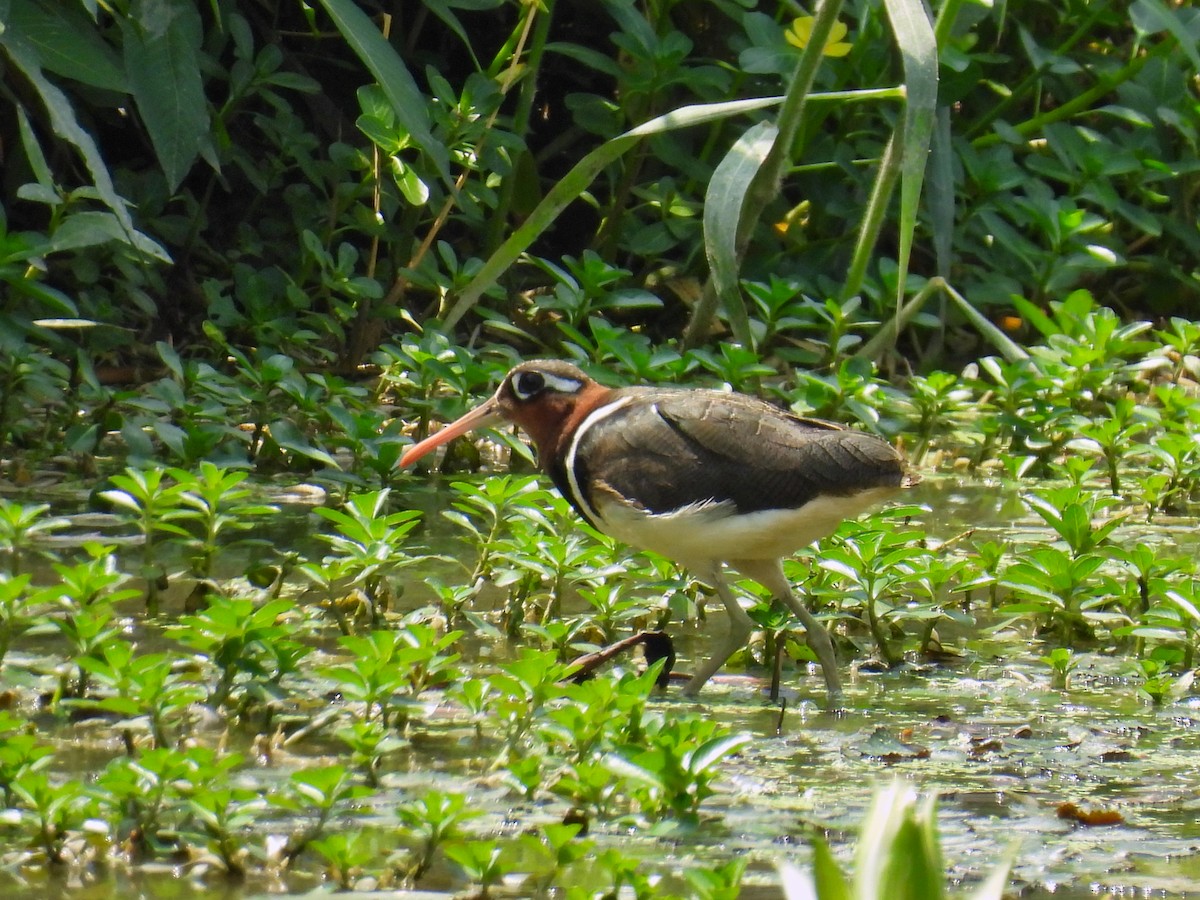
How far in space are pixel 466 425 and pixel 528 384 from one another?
359mm

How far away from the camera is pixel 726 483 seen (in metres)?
4.25

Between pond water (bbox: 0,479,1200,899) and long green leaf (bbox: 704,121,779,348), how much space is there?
1.27 m

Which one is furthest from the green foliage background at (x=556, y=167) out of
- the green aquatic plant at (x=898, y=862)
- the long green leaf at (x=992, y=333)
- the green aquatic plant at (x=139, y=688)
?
the green aquatic plant at (x=898, y=862)

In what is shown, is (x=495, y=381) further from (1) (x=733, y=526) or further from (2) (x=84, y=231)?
(1) (x=733, y=526)

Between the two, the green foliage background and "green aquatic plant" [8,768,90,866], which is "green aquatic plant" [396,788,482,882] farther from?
the green foliage background

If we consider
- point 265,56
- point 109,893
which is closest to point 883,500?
point 109,893

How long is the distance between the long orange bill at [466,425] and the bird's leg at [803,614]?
3.42 feet

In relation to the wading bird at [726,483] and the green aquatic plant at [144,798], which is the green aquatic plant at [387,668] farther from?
the wading bird at [726,483]

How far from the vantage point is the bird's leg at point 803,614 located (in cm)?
405

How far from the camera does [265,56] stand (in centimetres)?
650

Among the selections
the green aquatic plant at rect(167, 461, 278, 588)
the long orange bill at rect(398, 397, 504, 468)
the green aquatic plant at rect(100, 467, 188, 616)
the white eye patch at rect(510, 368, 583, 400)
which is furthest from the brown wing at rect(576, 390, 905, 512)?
the green aquatic plant at rect(100, 467, 188, 616)

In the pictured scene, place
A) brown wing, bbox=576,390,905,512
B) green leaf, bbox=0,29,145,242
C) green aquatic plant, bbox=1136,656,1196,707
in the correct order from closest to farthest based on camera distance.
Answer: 1. green aquatic plant, bbox=1136,656,1196,707
2. brown wing, bbox=576,390,905,512
3. green leaf, bbox=0,29,145,242

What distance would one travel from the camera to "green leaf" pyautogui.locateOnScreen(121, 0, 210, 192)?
221 inches

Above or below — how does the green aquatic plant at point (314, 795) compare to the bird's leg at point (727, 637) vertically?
below
